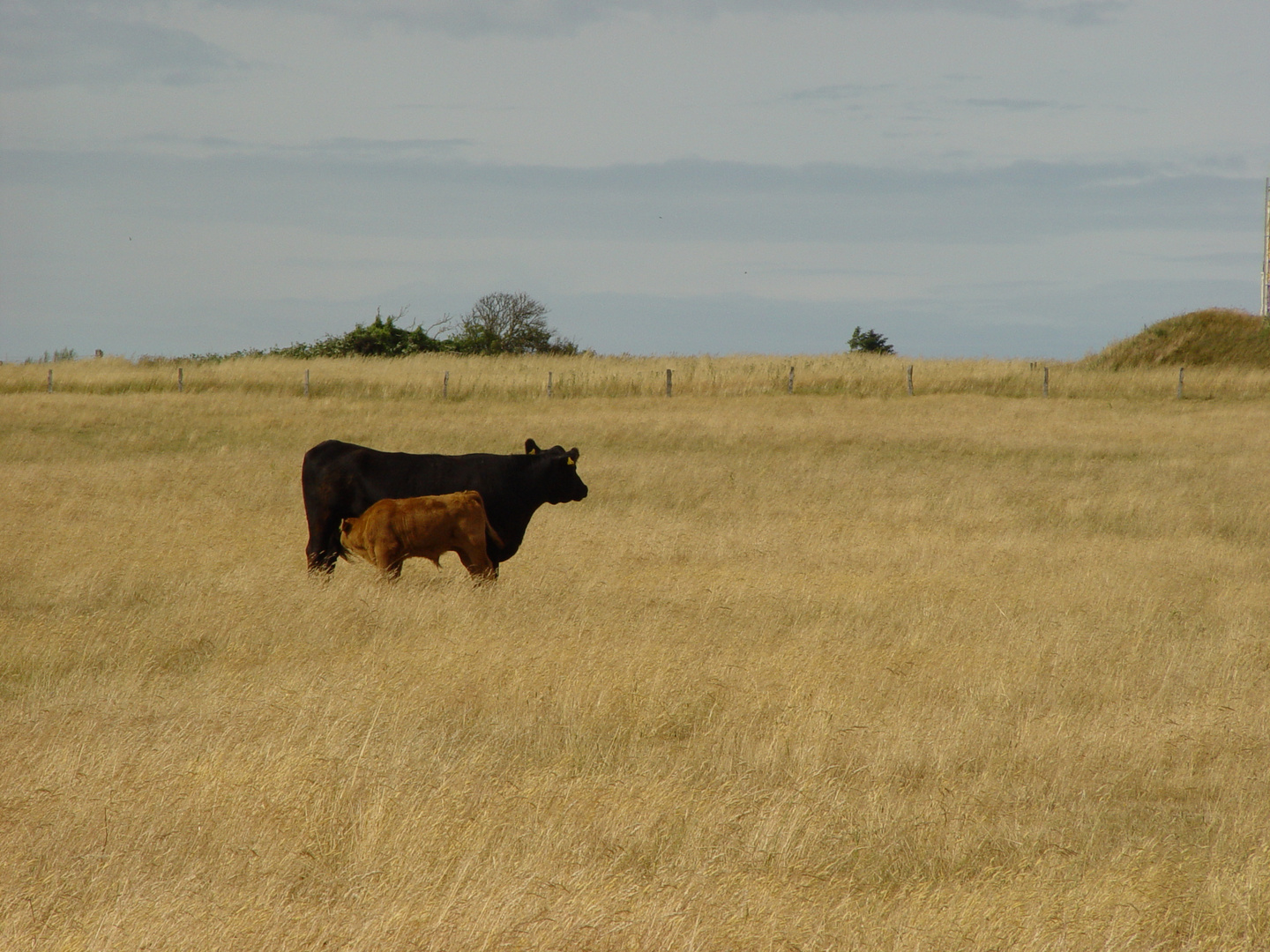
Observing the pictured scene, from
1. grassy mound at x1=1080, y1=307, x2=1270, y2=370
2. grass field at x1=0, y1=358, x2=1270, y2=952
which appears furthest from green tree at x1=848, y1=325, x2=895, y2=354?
grass field at x1=0, y1=358, x2=1270, y2=952

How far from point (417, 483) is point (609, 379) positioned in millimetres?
23568

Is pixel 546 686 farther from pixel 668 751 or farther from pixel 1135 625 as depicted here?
pixel 1135 625

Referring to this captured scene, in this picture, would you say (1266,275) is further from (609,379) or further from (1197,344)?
(609,379)

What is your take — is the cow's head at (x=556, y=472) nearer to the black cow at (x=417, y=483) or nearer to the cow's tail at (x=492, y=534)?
the black cow at (x=417, y=483)

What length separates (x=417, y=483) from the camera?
1048 centimetres

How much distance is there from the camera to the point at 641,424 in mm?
25438

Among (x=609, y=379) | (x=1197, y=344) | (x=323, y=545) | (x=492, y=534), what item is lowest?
(x=323, y=545)

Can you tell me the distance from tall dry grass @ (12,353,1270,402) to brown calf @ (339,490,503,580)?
2176 centimetres

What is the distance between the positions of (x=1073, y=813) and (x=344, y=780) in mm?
3297

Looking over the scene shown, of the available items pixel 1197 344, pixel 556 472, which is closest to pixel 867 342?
pixel 1197 344

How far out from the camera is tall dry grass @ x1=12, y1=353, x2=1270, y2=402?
107 feet

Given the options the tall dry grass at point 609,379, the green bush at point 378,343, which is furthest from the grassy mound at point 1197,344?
the green bush at point 378,343

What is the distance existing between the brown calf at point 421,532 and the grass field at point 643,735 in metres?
0.32

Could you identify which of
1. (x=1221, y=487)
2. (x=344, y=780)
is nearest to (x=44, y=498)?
(x=344, y=780)
